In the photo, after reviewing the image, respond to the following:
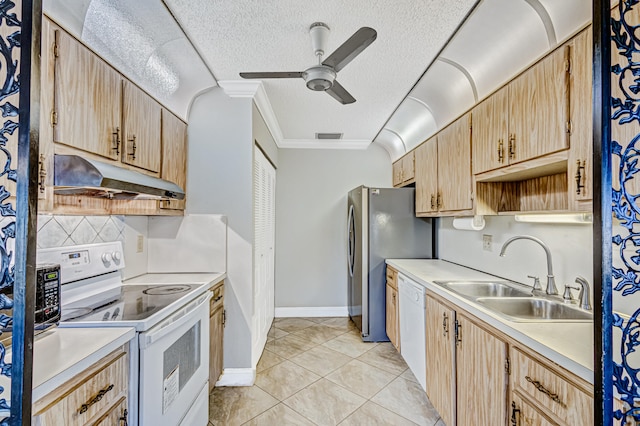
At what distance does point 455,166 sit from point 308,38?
1494mm

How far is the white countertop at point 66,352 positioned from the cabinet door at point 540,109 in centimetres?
210

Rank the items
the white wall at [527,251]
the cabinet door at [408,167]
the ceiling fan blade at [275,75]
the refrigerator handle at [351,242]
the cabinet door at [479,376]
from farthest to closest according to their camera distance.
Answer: the refrigerator handle at [351,242], the cabinet door at [408,167], the ceiling fan blade at [275,75], the white wall at [527,251], the cabinet door at [479,376]

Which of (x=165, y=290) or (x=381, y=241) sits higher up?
(x=381, y=241)

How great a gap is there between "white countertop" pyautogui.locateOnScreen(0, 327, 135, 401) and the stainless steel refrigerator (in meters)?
2.53

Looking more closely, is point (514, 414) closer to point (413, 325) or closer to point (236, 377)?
point (413, 325)

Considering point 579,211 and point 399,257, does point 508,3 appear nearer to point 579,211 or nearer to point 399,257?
point 579,211

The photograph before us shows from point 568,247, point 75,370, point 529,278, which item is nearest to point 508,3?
point 568,247

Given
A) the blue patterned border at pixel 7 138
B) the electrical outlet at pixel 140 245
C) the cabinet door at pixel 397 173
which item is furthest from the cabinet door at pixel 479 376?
the cabinet door at pixel 397 173

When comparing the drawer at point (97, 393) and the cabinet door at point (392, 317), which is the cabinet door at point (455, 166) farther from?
the drawer at point (97, 393)

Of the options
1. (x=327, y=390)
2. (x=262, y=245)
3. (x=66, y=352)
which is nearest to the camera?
(x=66, y=352)

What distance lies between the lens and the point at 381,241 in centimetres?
351

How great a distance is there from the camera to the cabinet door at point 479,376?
1469mm

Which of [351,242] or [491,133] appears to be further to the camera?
[351,242]

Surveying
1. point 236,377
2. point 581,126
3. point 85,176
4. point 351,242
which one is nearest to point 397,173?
point 351,242
